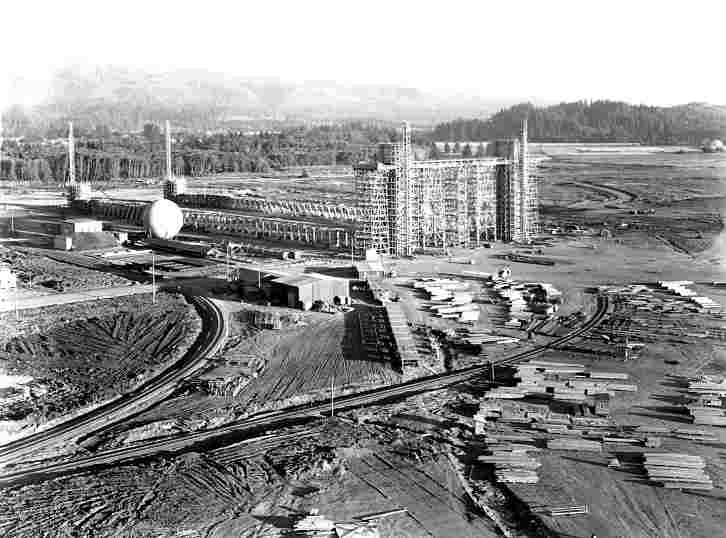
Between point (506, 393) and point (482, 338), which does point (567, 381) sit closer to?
point (506, 393)

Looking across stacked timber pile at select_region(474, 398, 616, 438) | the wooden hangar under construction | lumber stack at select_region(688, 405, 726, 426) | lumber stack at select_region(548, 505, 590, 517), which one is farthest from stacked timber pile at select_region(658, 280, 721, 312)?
lumber stack at select_region(548, 505, 590, 517)

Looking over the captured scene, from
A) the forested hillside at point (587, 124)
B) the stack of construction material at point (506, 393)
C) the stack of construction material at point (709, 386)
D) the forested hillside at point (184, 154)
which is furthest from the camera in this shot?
the forested hillside at point (587, 124)

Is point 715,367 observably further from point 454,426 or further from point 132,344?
point 132,344

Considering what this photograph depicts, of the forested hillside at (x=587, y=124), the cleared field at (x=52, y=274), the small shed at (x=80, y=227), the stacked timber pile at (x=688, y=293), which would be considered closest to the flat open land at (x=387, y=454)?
the stacked timber pile at (x=688, y=293)

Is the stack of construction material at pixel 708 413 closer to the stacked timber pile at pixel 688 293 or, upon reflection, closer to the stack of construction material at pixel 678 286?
the stacked timber pile at pixel 688 293

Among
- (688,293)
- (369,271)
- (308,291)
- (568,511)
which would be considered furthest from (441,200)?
(568,511)
